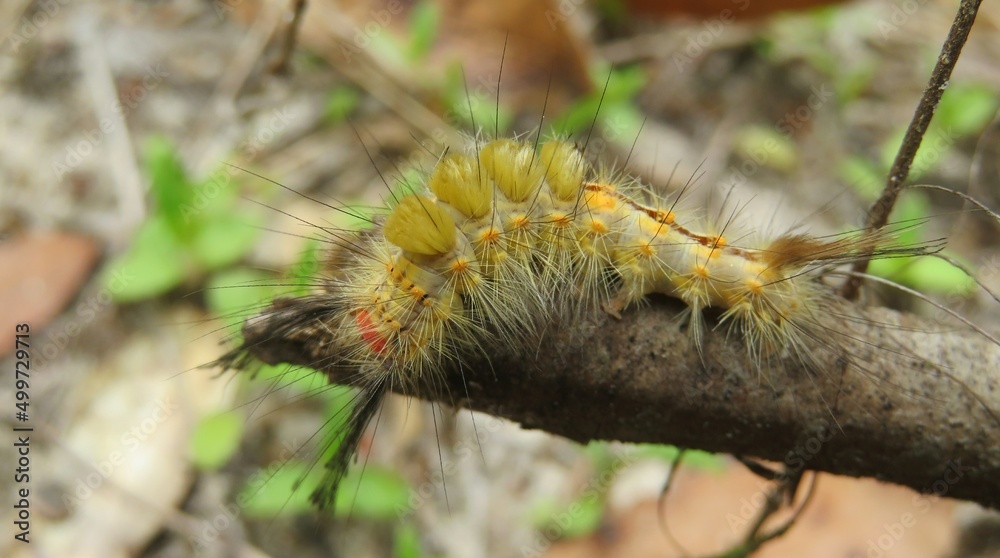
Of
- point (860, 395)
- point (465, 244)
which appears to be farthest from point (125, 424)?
point (860, 395)

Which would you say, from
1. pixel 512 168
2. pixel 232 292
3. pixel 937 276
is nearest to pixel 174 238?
pixel 232 292

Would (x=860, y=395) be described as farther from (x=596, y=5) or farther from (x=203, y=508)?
(x=596, y=5)

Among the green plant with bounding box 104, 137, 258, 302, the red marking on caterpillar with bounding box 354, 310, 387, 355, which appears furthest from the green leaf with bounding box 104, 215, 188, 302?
the red marking on caterpillar with bounding box 354, 310, 387, 355

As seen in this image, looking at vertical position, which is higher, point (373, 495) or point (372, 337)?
point (372, 337)

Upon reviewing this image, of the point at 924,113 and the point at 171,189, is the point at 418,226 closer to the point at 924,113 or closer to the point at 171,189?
the point at 924,113

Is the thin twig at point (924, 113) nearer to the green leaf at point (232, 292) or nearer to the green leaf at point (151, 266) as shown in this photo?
the green leaf at point (232, 292)

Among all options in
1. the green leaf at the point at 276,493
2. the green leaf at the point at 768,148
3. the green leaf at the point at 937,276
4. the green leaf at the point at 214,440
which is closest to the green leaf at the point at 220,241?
the green leaf at the point at 214,440

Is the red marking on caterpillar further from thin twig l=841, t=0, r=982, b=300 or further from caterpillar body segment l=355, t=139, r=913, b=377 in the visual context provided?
thin twig l=841, t=0, r=982, b=300
